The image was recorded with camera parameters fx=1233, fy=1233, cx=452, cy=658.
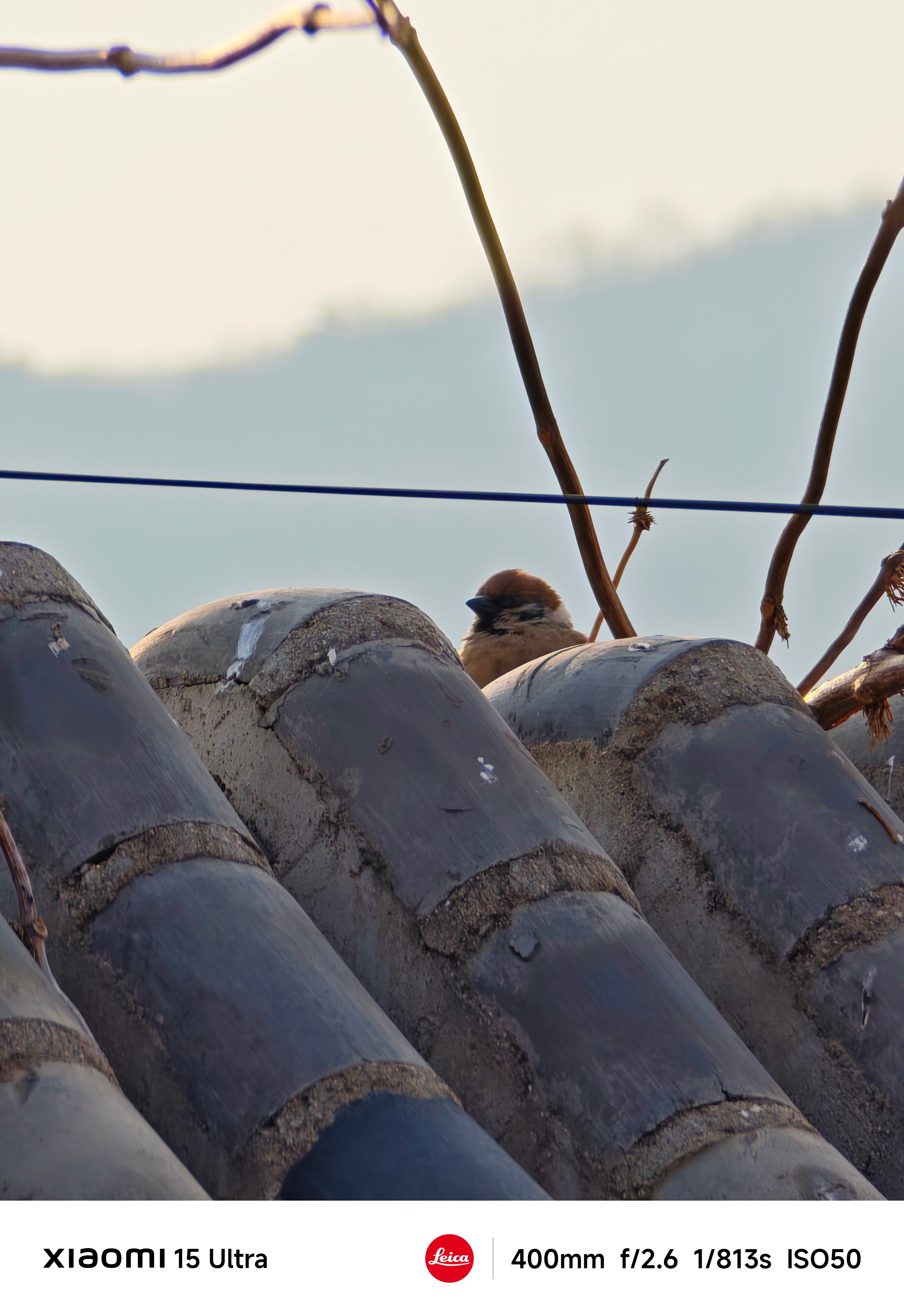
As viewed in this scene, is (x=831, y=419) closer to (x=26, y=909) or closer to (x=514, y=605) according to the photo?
(x=514, y=605)

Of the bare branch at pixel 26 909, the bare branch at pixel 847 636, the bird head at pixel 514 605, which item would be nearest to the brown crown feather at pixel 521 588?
the bird head at pixel 514 605

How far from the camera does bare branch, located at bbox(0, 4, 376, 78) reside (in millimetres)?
1007

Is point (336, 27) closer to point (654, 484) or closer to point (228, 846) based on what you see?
point (228, 846)

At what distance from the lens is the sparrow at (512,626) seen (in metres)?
5.56

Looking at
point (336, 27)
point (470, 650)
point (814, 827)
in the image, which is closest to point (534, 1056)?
point (814, 827)

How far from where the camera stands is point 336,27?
1164 millimetres

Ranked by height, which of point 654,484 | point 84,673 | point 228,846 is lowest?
point 228,846

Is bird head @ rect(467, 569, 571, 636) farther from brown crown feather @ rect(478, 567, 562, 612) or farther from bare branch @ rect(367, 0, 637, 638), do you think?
bare branch @ rect(367, 0, 637, 638)

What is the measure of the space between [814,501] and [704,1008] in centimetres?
238

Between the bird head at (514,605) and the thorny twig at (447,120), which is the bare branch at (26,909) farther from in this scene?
the bird head at (514,605)

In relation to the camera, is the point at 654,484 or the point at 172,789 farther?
the point at 654,484

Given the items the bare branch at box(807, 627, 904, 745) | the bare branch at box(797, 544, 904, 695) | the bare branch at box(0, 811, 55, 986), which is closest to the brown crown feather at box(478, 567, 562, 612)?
the bare branch at box(797, 544, 904, 695)

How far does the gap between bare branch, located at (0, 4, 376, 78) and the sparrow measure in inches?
173
